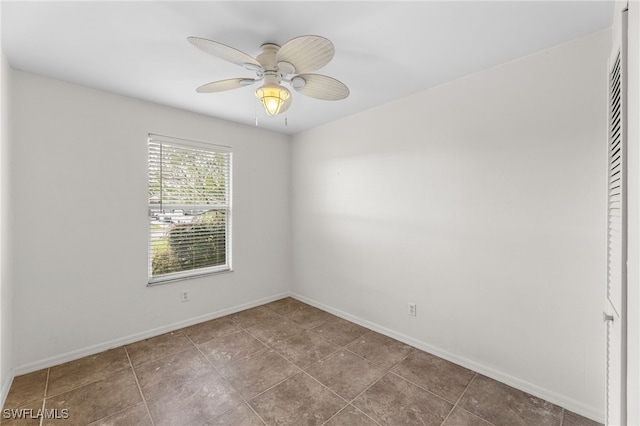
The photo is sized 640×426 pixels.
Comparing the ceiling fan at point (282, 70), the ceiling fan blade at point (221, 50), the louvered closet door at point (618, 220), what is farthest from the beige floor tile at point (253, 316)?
the louvered closet door at point (618, 220)

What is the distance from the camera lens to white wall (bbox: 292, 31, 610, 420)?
176 centimetres

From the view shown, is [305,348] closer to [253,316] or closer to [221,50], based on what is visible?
[253,316]

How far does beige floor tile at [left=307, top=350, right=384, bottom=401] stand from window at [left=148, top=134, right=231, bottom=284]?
1765 mm

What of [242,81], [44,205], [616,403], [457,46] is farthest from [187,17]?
[616,403]

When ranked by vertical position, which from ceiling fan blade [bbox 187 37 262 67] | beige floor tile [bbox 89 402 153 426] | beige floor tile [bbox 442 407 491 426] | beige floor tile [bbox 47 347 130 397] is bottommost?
beige floor tile [bbox 442 407 491 426]

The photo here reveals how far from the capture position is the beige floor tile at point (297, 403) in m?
1.75

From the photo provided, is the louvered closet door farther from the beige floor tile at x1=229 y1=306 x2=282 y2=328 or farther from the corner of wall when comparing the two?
the corner of wall

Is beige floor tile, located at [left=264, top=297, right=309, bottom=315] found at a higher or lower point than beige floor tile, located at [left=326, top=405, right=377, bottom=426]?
higher

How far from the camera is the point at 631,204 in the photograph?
0.90 m

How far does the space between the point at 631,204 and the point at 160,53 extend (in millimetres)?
2616

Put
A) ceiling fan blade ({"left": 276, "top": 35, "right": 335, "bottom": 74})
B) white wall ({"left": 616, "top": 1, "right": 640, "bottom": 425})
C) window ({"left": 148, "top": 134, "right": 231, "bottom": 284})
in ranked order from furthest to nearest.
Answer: window ({"left": 148, "top": 134, "right": 231, "bottom": 284}) < ceiling fan blade ({"left": 276, "top": 35, "right": 335, "bottom": 74}) < white wall ({"left": 616, "top": 1, "right": 640, "bottom": 425})

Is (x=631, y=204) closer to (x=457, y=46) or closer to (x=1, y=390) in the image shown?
(x=457, y=46)

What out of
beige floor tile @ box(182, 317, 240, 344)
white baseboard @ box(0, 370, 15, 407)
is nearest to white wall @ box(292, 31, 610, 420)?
beige floor tile @ box(182, 317, 240, 344)

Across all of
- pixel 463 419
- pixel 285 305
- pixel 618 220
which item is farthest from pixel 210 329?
pixel 618 220
